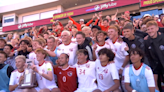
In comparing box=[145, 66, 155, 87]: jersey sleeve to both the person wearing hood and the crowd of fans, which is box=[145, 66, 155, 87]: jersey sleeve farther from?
the person wearing hood

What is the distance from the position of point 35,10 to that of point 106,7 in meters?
11.2

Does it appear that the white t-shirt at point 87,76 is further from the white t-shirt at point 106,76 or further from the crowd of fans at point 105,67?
the white t-shirt at point 106,76

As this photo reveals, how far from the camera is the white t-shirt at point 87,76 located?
3.24 meters

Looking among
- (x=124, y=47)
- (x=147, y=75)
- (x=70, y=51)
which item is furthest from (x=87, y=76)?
(x=147, y=75)

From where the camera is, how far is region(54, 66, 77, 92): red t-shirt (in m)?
3.36

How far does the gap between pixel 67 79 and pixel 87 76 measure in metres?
0.50

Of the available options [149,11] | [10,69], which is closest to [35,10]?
[149,11]

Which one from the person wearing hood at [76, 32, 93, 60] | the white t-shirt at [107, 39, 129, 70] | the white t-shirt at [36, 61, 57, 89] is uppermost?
the person wearing hood at [76, 32, 93, 60]

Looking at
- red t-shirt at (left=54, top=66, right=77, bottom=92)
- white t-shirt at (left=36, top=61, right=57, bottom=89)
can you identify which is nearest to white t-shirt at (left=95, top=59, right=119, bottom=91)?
red t-shirt at (left=54, top=66, right=77, bottom=92)

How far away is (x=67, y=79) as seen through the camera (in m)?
3.41

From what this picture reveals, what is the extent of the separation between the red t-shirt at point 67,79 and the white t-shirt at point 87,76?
0.15 meters

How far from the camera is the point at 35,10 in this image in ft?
64.5

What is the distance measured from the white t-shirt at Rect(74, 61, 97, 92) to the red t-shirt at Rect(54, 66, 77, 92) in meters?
0.15

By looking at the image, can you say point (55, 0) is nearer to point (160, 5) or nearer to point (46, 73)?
point (160, 5)
